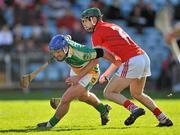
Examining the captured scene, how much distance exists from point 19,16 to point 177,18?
6.08 m

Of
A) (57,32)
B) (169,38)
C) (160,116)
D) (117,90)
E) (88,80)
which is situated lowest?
(57,32)

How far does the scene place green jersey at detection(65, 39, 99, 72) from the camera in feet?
39.3

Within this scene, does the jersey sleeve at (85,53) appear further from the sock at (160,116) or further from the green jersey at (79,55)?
the sock at (160,116)

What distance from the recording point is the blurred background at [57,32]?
24281mm

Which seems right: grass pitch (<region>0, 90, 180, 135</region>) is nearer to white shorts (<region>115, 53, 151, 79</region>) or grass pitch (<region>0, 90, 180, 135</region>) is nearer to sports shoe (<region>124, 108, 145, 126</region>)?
sports shoe (<region>124, 108, 145, 126</region>)

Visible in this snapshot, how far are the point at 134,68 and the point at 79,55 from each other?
951mm

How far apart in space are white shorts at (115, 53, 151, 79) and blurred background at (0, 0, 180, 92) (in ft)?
36.9

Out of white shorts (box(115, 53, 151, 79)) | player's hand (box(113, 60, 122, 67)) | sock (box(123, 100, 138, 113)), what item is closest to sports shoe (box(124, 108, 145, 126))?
sock (box(123, 100, 138, 113))

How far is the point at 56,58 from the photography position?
39.9 ft

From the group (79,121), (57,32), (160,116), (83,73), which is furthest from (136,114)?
(57,32)

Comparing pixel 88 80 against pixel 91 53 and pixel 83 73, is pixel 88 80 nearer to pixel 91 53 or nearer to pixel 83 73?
pixel 83 73

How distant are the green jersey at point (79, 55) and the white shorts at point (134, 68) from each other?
57 cm

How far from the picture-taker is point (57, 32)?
2641 centimetres

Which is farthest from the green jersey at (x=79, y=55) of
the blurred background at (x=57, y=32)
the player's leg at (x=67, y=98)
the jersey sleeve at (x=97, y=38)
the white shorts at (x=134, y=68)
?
the blurred background at (x=57, y=32)
